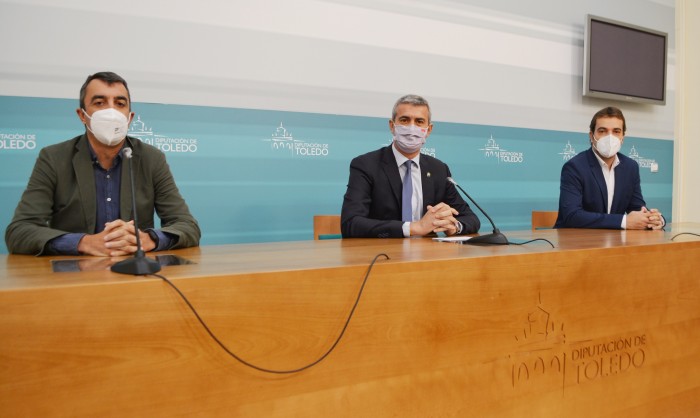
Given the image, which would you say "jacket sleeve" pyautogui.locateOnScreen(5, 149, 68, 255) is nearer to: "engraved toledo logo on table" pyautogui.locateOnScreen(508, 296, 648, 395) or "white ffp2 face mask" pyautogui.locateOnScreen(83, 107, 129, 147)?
"white ffp2 face mask" pyautogui.locateOnScreen(83, 107, 129, 147)

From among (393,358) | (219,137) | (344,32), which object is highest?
(344,32)

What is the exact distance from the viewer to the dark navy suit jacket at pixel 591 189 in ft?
8.80

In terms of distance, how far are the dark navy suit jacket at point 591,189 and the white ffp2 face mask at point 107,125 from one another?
2038mm

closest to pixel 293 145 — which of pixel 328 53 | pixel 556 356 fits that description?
pixel 328 53

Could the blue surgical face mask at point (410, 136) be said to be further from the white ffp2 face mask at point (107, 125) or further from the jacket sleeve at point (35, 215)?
the jacket sleeve at point (35, 215)

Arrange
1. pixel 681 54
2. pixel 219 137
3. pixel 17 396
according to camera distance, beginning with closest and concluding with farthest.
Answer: pixel 17 396 → pixel 219 137 → pixel 681 54

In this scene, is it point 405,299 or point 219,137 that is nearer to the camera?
point 405,299

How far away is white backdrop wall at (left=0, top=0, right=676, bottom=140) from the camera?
2.50 meters

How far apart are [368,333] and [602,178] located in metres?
2.16

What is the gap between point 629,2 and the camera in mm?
4234

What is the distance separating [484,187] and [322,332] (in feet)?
Result: 9.43

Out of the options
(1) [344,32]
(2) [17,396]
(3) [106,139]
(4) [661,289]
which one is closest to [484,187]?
(1) [344,32]

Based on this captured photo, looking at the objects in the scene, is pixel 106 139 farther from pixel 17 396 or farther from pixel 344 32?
pixel 344 32

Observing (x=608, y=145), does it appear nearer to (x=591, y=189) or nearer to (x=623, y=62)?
(x=591, y=189)
